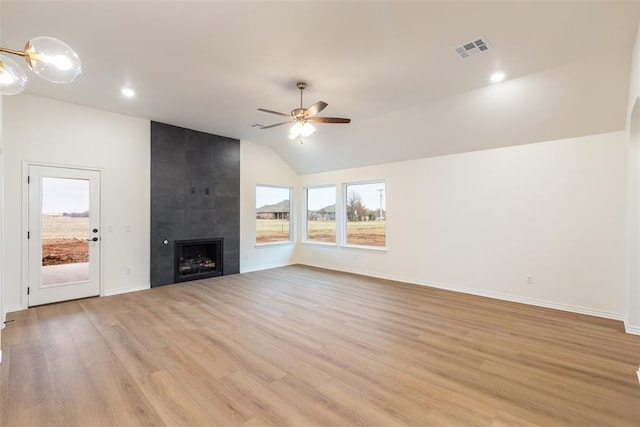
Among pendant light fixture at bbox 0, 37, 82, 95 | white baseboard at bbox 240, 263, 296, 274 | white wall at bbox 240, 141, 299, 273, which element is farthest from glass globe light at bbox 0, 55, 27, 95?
white baseboard at bbox 240, 263, 296, 274

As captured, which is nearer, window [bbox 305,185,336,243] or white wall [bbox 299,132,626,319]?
white wall [bbox 299,132,626,319]

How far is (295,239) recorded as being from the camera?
26.7ft

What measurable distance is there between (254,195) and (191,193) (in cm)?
155

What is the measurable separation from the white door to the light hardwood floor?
37cm

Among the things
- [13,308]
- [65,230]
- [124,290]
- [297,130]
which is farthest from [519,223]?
[13,308]

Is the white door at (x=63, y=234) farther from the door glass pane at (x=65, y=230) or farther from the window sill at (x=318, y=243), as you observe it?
the window sill at (x=318, y=243)

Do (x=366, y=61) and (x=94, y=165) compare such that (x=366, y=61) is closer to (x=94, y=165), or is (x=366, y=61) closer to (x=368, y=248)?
(x=368, y=248)

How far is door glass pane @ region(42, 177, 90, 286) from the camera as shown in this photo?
4516 millimetres

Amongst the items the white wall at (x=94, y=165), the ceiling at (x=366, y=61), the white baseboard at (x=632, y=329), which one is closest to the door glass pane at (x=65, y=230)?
the white wall at (x=94, y=165)

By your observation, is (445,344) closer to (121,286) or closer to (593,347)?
(593,347)

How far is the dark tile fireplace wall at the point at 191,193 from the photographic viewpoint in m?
5.63

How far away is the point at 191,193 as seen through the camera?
6105 mm

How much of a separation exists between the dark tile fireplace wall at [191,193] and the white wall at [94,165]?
194 mm

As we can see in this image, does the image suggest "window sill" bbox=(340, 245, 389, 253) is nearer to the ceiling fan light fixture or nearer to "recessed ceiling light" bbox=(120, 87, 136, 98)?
the ceiling fan light fixture
